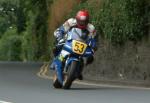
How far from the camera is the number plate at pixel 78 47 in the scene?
50.9 ft

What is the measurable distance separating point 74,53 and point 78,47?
17cm

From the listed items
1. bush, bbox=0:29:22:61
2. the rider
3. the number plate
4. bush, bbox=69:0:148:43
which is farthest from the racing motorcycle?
bush, bbox=0:29:22:61

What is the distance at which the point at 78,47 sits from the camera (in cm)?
1555

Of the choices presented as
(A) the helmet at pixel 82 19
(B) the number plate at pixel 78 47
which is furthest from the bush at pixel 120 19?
(B) the number plate at pixel 78 47

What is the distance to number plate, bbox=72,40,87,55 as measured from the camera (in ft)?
50.9

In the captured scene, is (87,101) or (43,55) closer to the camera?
(87,101)

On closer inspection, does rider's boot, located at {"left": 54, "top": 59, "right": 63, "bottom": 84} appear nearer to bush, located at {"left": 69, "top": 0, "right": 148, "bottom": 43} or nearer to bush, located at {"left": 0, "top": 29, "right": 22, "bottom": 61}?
bush, located at {"left": 69, "top": 0, "right": 148, "bottom": 43}

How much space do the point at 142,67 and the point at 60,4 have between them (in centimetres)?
1074

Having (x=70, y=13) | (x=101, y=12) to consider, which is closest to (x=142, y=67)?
(x=101, y=12)

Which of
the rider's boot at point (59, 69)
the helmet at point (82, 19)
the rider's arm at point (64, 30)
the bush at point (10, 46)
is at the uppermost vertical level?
the helmet at point (82, 19)

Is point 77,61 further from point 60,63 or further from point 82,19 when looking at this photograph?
point 82,19

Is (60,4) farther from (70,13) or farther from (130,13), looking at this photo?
(130,13)

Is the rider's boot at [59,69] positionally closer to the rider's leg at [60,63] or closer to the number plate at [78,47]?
the rider's leg at [60,63]

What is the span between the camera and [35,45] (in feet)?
165
